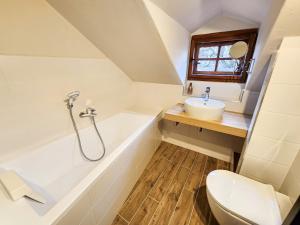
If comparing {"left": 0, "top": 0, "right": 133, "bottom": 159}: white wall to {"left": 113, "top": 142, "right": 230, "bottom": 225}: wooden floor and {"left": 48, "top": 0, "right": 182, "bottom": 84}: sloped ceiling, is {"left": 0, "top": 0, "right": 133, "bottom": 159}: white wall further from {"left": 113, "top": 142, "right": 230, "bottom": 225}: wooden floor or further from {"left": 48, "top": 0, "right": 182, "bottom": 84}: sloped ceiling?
{"left": 113, "top": 142, "right": 230, "bottom": 225}: wooden floor

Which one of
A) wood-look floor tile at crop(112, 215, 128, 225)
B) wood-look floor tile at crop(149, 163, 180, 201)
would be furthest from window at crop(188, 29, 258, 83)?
wood-look floor tile at crop(112, 215, 128, 225)

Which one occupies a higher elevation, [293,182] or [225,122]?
[225,122]

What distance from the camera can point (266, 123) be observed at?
103 cm

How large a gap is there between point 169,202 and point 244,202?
68 cm

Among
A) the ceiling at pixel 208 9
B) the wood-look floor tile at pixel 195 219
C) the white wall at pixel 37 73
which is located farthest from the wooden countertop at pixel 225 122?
the white wall at pixel 37 73

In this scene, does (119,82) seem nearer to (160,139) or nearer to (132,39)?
(132,39)

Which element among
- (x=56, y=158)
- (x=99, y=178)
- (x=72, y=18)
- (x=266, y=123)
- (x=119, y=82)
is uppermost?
(x=72, y=18)

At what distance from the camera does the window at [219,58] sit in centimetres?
150

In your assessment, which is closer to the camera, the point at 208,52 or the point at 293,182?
the point at 293,182

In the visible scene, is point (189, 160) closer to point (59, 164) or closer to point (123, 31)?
point (59, 164)

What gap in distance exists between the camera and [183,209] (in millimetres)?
1320

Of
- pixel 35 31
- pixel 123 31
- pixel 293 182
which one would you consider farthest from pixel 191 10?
pixel 293 182

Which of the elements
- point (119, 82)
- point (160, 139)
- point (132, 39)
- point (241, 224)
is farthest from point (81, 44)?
point (241, 224)

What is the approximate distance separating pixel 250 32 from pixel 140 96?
1.58 m
